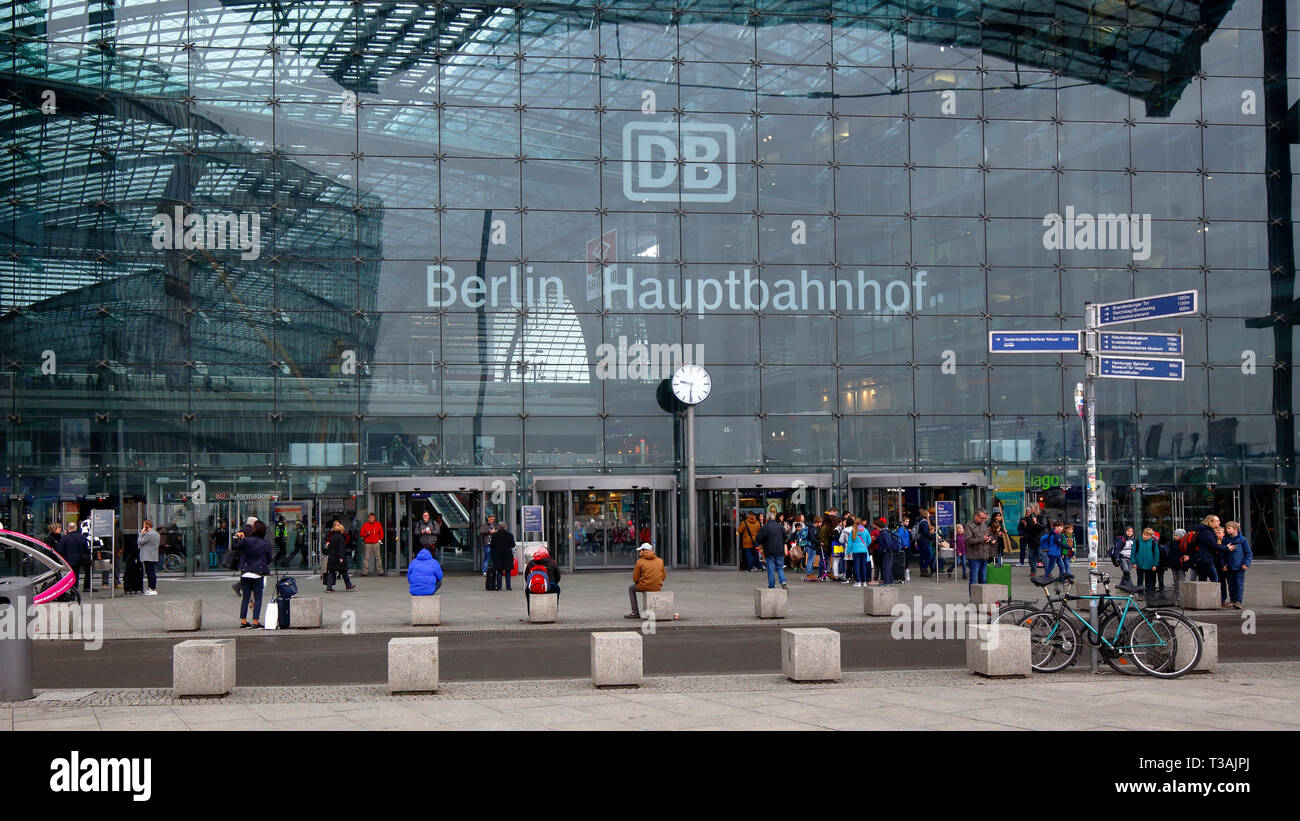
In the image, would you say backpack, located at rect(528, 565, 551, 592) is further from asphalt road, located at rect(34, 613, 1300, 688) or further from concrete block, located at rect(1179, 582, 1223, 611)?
concrete block, located at rect(1179, 582, 1223, 611)

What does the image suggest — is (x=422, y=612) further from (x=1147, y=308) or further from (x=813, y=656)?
(x=1147, y=308)

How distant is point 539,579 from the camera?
66.5 feet

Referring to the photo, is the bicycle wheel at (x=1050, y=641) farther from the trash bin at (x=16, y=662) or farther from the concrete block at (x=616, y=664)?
the trash bin at (x=16, y=662)

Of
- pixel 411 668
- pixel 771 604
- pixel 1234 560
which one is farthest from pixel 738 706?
→ pixel 1234 560

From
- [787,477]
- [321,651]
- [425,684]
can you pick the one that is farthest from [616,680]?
[787,477]

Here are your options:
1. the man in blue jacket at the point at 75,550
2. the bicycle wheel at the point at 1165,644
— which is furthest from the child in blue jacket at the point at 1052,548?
the man in blue jacket at the point at 75,550

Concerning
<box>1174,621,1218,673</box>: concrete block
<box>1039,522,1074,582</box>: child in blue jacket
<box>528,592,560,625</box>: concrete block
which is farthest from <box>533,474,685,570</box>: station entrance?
<box>1174,621,1218,673</box>: concrete block

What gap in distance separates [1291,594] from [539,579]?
42.5ft

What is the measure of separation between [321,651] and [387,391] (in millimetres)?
16740

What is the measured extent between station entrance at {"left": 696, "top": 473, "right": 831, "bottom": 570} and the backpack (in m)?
13.0

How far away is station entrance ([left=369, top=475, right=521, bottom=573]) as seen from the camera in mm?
31797

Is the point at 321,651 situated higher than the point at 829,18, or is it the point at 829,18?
the point at 829,18

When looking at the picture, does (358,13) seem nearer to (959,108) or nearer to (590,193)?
(590,193)

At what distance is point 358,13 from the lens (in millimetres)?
33781
